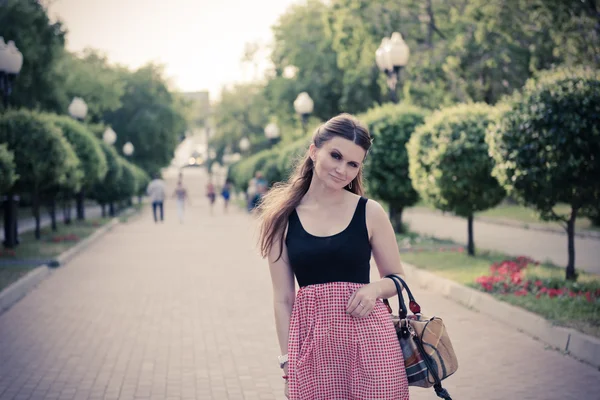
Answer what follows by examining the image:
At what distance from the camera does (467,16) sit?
26.0 meters

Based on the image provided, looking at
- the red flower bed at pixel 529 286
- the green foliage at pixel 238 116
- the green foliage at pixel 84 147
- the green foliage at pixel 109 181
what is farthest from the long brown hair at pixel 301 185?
the green foliage at pixel 238 116

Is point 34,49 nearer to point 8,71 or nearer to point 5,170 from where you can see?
point 8,71

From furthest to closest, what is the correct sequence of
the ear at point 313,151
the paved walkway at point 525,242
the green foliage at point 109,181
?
1. the green foliage at point 109,181
2. the paved walkway at point 525,242
3. the ear at point 313,151

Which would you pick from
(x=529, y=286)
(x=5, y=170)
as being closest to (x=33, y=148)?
(x=5, y=170)

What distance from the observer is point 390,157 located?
61.1 ft

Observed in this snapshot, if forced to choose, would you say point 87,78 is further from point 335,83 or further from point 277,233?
point 277,233

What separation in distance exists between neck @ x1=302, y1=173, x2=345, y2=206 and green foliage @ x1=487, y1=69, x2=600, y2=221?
7001 millimetres

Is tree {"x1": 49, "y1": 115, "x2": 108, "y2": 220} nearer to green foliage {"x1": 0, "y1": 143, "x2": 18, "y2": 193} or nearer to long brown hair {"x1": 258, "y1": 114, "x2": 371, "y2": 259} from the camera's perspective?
green foliage {"x1": 0, "y1": 143, "x2": 18, "y2": 193}

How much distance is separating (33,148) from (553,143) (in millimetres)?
12318

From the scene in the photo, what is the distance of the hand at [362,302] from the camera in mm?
3186

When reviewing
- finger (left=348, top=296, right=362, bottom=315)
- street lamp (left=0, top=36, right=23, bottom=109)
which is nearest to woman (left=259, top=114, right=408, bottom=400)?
finger (left=348, top=296, right=362, bottom=315)

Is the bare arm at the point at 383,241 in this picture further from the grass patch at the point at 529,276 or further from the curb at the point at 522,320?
the grass patch at the point at 529,276

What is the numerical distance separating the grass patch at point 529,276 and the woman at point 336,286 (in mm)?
4703

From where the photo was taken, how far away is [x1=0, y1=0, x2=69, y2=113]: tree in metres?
29.5
